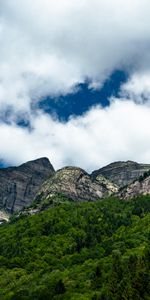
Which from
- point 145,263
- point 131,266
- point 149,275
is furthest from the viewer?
point 131,266

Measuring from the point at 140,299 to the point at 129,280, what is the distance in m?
19.4

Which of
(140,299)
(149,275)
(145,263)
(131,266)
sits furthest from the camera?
(131,266)

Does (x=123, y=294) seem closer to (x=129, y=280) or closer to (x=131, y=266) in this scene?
(x=129, y=280)

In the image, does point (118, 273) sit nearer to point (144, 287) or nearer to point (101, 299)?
point (101, 299)

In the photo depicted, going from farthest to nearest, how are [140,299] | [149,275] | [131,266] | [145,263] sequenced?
[131,266], [145,263], [149,275], [140,299]

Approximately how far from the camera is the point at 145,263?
176375 mm

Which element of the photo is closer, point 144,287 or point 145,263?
point 144,287

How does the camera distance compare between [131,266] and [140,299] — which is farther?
[131,266]

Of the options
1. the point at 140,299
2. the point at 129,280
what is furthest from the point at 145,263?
the point at 140,299

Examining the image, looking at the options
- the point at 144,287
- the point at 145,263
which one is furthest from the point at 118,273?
the point at 144,287

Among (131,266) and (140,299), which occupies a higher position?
(131,266)

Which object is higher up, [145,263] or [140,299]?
[145,263]

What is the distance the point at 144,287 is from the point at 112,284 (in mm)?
29048

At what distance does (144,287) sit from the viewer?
526ft
